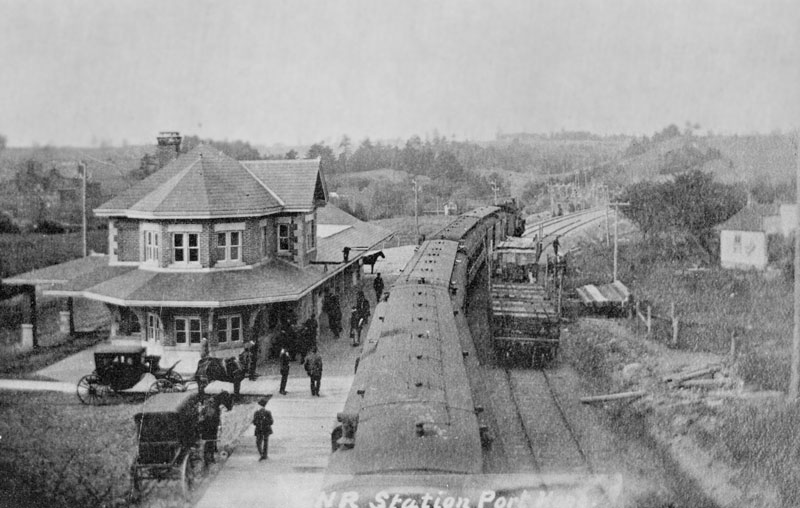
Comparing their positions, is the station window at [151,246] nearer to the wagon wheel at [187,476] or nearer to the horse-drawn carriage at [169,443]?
the horse-drawn carriage at [169,443]

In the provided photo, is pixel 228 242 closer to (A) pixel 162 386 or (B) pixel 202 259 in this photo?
(B) pixel 202 259

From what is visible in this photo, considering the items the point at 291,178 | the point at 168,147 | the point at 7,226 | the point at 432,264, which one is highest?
the point at 168,147

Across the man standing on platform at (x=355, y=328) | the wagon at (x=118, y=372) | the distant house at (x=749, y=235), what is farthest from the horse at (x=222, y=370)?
the distant house at (x=749, y=235)

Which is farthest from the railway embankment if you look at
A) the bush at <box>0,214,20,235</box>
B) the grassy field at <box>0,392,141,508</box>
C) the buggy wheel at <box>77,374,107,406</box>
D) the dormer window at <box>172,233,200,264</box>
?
the bush at <box>0,214,20,235</box>

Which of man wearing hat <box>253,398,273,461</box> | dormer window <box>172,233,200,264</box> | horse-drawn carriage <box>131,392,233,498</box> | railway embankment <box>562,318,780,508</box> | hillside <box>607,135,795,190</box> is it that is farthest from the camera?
hillside <box>607,135,795,190</box>

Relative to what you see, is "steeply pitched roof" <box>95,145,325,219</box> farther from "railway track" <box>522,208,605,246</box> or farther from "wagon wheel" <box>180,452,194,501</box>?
"railway track" <box>522,208,605,246</box>

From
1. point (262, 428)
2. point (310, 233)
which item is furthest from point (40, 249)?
point (262, 428)
